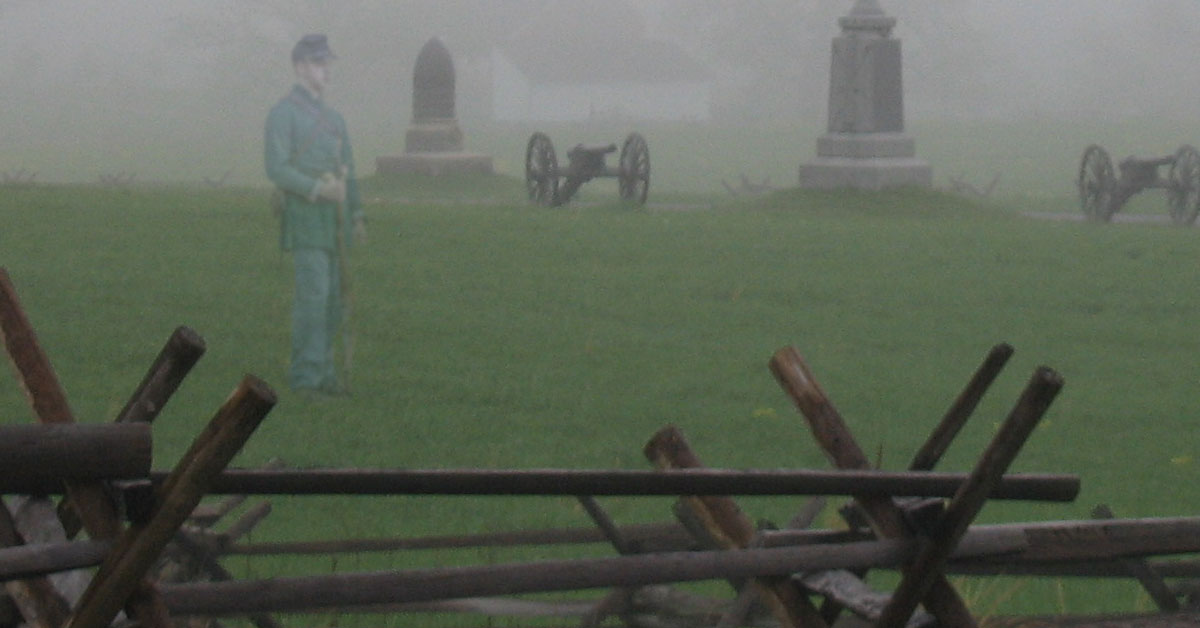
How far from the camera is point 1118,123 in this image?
48344 millimetres

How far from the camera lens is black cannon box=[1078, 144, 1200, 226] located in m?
21.5

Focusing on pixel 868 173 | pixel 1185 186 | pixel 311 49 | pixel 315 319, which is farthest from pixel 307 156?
pixel 1185 186

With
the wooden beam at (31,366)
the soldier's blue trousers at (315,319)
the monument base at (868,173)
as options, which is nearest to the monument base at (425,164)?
the monument base at (868,173)

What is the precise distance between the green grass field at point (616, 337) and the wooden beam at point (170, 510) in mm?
2550

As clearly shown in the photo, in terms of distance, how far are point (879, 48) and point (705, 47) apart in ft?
102

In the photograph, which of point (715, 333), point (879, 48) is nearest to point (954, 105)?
point (879, 48)

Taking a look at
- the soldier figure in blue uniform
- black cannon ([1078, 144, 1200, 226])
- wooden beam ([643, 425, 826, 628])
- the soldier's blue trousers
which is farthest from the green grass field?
black cannon ([1078, 144, 1200, 226])

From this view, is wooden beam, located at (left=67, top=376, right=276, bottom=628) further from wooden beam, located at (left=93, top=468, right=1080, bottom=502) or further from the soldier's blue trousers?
the soldier's blue trousers

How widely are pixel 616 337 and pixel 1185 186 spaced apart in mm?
10603

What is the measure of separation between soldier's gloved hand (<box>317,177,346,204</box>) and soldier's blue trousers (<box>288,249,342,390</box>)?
0.30 meters

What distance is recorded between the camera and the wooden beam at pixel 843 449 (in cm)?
369

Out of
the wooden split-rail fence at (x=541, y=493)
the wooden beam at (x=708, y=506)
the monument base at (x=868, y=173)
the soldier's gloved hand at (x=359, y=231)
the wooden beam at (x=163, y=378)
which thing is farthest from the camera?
the monument base at (x=868, y=173)

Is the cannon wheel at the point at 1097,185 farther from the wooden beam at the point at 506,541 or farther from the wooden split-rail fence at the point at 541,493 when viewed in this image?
the wooden split-rail fence at the point at 541,493

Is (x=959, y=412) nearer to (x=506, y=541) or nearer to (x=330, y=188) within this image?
(x=506, y=541)
